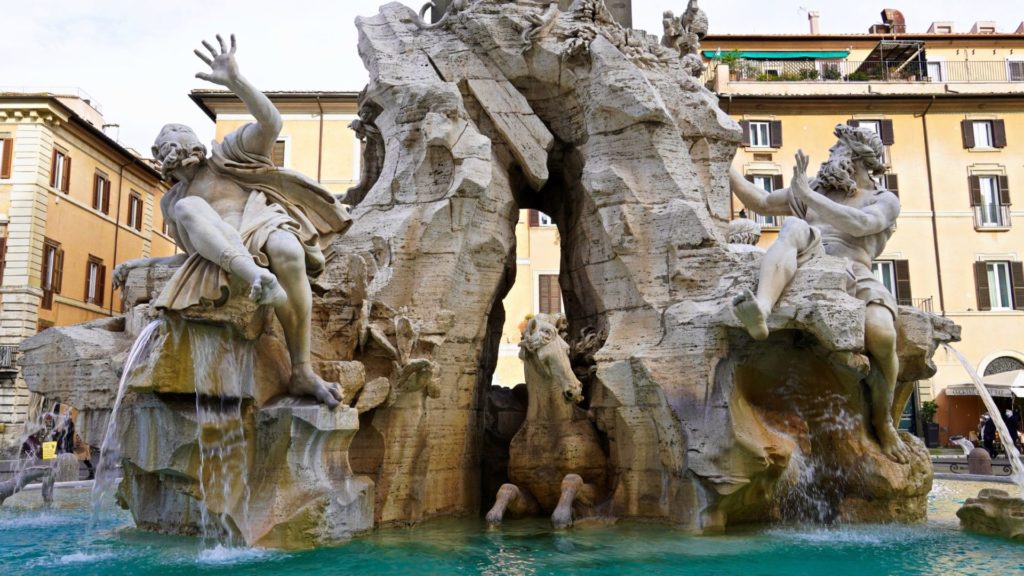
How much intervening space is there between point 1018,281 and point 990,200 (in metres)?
2.66

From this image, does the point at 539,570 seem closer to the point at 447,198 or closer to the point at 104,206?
the point at 447,198

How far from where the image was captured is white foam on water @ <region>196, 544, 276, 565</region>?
5.52 metres

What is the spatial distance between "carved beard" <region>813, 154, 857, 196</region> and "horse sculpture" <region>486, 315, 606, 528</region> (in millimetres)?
2862

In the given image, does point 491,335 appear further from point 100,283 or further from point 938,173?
point 100,283

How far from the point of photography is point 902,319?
7695 millimetres

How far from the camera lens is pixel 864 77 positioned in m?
27.8

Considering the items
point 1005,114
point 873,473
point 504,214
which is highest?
point 1005,114

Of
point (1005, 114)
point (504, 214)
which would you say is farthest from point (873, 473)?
point (1005, 114)

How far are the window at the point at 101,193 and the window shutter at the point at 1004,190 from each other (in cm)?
2919

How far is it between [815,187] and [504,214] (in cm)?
295

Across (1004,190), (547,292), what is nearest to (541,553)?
(547,292)

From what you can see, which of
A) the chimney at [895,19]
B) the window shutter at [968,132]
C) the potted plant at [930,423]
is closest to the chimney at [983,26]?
the chimney at [895,19]

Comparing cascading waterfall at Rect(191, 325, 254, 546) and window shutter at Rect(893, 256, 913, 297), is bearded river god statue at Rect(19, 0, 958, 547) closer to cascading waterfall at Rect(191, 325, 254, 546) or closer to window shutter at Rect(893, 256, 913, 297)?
cascading waterfall at Rect(191, 325, 254, 546)

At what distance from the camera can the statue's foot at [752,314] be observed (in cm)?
657
